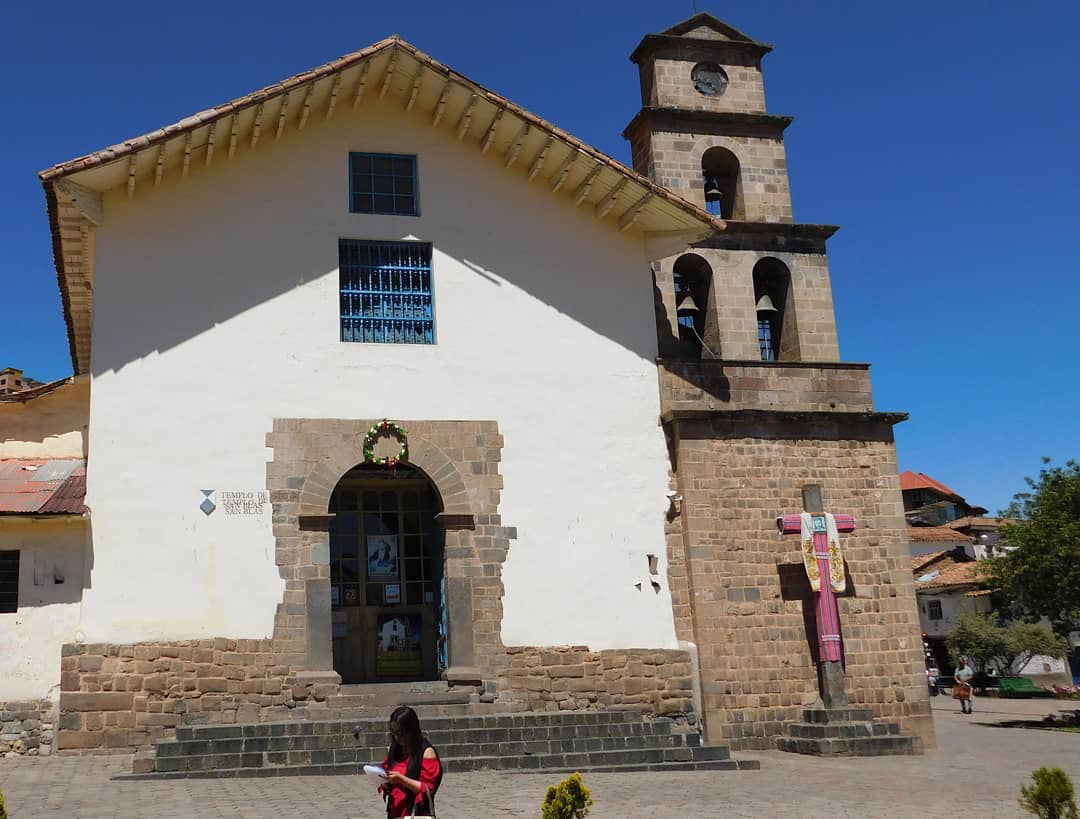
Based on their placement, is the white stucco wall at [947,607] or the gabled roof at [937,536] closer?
the white stucco wall at [947,607]

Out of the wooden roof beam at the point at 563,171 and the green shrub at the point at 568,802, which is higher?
the wooden roof beam at the point at 563,171

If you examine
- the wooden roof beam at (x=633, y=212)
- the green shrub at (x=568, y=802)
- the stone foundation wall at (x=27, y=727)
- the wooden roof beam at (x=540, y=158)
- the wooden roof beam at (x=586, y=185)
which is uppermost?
the wooden roof beam at (x=540, y=158)

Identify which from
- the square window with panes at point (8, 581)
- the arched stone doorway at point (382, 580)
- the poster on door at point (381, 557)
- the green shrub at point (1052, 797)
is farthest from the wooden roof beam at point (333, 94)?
the green shrub at point (1052, 797)

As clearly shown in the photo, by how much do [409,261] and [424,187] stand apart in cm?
122

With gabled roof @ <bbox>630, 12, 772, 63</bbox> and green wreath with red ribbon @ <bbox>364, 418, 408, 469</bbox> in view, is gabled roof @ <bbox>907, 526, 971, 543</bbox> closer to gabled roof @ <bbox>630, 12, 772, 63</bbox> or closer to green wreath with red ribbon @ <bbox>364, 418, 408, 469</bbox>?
gabled roof @ <bbox>630, 12, 772, 63</bbox>

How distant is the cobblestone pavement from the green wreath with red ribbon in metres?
4.77

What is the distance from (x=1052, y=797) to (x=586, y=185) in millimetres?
11522

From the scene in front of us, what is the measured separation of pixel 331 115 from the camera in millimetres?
16578

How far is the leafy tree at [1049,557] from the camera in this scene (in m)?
24.4

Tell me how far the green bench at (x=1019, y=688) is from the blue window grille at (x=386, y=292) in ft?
105

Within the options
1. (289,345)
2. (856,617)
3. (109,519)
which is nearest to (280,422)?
(289,345)

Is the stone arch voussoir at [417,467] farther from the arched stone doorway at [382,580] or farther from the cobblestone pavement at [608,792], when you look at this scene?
the cobblestone pavement at [608,792]

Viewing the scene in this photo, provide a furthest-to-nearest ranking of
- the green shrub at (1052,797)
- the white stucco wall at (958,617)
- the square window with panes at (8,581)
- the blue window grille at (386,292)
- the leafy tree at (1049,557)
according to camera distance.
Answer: the white stucco wall at (958,617)
the leafy tree at (1049,557)
the blue window grille at (386,292)
the square window with panes at (8,581)
the green shrub at (1052,797)

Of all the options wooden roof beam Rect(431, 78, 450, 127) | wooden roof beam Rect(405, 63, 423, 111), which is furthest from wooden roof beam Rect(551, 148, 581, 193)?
wooden roof beam Rect(405, 63, 423, 111)
